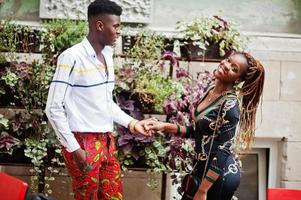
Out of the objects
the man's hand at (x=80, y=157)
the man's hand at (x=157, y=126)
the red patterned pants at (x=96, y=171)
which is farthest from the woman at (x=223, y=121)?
the man's hand at (x=80, y=157)

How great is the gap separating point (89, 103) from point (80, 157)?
12.9 inches

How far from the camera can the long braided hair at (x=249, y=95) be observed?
365cm

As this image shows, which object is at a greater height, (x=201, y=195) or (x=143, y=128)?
(x=143, y=128)

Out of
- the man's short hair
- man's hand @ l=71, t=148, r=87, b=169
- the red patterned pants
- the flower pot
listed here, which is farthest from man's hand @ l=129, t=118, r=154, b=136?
the flower pot

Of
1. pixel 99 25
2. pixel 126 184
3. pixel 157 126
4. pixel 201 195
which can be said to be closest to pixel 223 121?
pixel 201 195

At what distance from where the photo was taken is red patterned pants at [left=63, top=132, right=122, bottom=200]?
143 inches

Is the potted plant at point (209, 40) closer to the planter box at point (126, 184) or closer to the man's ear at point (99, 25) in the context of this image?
the planter box at point (126, 184)

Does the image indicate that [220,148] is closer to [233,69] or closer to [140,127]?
[233,69]

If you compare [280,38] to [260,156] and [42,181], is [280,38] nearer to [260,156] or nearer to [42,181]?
[260,156]

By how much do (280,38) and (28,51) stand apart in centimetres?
231

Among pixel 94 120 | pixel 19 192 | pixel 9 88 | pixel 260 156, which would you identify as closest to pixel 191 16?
pixel 260 156

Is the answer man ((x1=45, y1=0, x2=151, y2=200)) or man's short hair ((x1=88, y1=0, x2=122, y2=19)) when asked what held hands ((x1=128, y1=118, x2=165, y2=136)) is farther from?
man's short hair ((x1=88, y1=0, x2=122, y2=19))

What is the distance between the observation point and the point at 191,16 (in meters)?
5.57

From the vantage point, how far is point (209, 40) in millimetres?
4918
